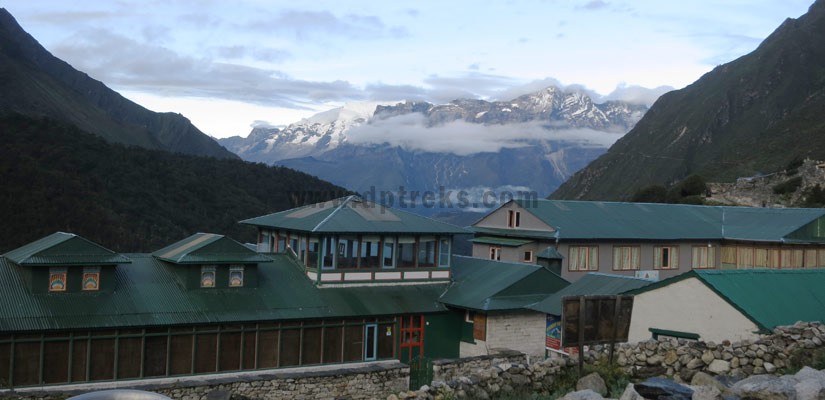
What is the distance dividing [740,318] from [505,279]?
1225cm

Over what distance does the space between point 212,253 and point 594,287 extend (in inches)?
530

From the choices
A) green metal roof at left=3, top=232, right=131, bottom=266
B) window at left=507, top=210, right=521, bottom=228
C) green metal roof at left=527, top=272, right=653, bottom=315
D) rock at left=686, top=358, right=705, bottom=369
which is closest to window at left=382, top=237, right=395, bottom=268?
green metal roof at left=527, top=272, right=653, bottom=315

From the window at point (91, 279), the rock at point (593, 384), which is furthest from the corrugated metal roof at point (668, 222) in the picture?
the rock at point (593, 384)

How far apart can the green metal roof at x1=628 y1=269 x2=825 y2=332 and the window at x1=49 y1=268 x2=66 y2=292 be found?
17548mm

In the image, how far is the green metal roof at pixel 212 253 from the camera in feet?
90.0

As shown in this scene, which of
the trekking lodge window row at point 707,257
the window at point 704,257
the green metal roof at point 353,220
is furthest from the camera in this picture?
the window at point 704,257

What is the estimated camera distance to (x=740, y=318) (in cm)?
1995

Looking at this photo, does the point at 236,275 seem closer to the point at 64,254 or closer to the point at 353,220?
the point at 353,220

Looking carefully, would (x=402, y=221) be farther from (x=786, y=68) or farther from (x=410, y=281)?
(x=786, y=68)

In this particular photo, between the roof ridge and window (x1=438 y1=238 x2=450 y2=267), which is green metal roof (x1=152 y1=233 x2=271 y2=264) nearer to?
the roof ridge

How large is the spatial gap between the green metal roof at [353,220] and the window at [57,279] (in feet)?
29.4

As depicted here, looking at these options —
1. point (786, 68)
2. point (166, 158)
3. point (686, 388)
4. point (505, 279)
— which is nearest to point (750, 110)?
point (786, 68)

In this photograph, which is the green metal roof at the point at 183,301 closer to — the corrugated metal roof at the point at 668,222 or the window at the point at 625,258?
the corrugated metal roof at the point at 668,222

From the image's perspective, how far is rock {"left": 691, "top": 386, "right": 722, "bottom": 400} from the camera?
33.1ft
